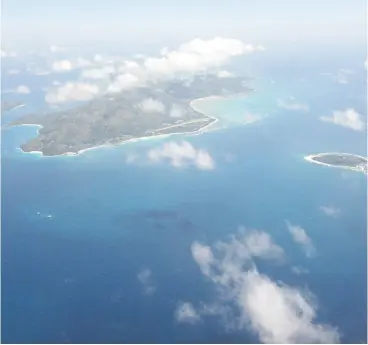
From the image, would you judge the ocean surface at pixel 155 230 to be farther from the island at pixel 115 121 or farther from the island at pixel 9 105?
the island at pixel 9 105

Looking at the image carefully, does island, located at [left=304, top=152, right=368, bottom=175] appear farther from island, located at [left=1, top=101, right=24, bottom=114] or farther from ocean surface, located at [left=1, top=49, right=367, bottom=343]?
island, located at [left=1, top=101, right=24, bottom=114]

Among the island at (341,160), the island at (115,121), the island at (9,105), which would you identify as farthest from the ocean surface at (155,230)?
the island at (9,105)

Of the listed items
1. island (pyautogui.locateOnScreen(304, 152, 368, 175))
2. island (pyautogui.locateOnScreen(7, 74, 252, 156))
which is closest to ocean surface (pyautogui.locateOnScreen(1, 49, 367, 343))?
island (pyautogui.locateOnScreen(304, 152, 368, 175))

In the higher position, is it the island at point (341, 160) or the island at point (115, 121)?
the island at point (341, 160)

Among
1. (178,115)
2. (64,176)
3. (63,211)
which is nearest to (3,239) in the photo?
(63,211)

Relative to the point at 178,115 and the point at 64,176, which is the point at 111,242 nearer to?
the point at 64,176

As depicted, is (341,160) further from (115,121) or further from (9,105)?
(9,105)

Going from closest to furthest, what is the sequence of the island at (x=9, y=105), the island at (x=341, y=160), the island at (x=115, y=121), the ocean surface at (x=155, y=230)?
the ocean surface at (x=155, y=230), the island at (x=341, y=160), the island at (x=115, y=121), the island at (x=9, y=105)
